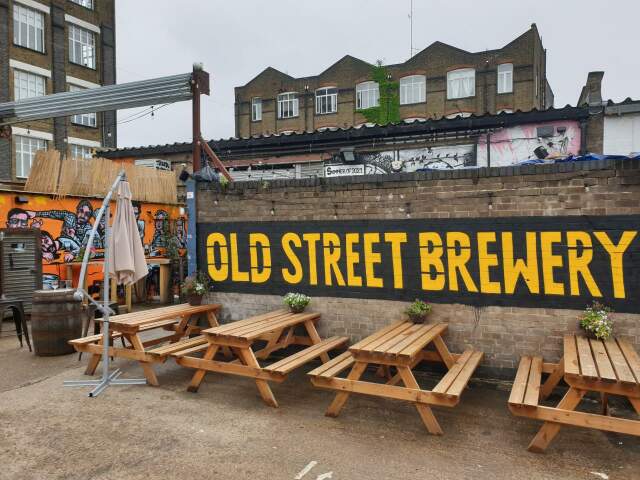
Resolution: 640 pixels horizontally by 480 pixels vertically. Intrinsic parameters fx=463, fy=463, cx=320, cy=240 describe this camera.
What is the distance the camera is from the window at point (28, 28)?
23.9m

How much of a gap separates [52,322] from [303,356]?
451 centimetres

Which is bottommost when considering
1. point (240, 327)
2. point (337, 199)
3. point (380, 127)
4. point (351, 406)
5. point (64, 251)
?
point (351, 406)

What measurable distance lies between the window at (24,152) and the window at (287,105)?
17778mm

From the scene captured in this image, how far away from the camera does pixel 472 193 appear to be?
5.95 metres

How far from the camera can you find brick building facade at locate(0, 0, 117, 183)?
23.2 metres

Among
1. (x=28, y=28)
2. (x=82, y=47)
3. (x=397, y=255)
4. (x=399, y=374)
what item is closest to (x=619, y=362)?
(x=399, y=374)

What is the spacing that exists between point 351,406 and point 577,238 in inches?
130

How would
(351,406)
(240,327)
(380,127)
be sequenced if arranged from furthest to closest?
(380,127), (240,327), (351,406)

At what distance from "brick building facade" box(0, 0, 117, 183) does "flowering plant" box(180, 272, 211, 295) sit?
19.0 metres

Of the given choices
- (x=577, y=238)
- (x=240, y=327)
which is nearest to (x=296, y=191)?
(x=240, y=327)

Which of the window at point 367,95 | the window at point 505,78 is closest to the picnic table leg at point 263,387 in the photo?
the window at point 505,78

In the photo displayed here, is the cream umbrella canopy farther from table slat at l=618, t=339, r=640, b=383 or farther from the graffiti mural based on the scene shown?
the graffiti mural

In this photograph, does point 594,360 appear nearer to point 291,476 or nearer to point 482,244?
point 482,244

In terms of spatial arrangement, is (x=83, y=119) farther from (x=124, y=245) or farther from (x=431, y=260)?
(x=431, y=260)
